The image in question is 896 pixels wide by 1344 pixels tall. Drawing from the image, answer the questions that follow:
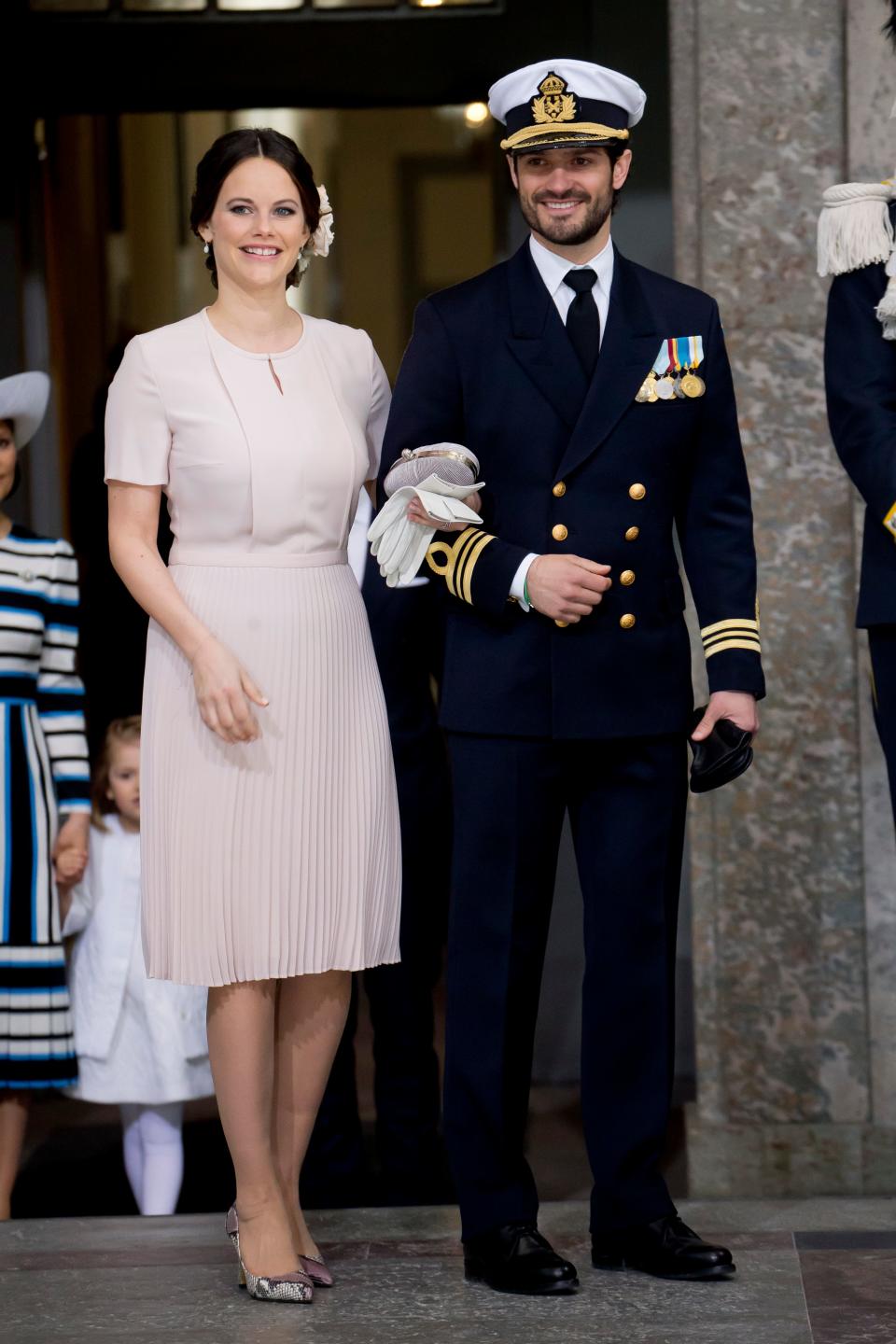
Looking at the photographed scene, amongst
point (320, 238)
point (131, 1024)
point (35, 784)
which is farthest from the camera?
point (131, 1024)

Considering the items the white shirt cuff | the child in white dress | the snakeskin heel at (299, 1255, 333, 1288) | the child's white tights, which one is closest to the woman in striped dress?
the child in white dress

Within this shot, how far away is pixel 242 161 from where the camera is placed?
334cm

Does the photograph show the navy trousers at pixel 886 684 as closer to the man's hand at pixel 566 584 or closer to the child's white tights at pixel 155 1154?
the man's hand at pixel 566 584

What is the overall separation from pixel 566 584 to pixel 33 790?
5.90ft

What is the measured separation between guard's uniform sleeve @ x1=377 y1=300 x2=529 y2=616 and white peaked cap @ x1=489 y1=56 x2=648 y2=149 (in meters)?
0.35

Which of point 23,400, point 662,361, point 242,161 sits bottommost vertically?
point 662,361

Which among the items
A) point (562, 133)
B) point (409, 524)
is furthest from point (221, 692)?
point (562, 133)

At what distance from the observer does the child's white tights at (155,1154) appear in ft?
15.4

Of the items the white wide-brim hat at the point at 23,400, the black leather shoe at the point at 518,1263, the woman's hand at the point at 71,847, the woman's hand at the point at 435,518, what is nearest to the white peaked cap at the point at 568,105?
the woman's hand at the point at 435,518

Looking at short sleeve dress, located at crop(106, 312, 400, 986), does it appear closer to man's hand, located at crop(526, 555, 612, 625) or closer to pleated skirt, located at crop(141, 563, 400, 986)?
pleated skirt, located at crop(141, 563, 400, 986)

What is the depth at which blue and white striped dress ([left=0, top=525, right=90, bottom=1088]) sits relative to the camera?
4.49 metres

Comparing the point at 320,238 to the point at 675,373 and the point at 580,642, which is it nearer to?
the point at 675,373

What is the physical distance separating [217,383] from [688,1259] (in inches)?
64.8

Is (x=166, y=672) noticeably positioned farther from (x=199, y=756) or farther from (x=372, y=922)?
(x=372, y=922)
